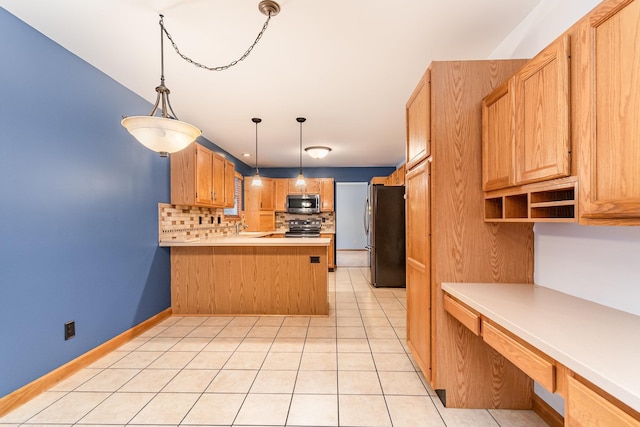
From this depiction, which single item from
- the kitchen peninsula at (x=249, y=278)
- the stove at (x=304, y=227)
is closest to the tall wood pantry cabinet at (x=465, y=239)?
the kitchen peninsula at (x=249, y=278)

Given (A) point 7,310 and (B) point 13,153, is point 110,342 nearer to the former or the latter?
(A) point 7,310

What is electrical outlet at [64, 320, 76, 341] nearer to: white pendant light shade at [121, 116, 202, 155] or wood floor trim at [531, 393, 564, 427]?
white pendant light shade at [121, 116, 202, 155]

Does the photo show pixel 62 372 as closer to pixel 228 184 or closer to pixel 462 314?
pixel 462 314

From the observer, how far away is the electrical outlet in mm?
2100

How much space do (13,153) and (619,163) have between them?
306 centimetres

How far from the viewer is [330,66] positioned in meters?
2.39

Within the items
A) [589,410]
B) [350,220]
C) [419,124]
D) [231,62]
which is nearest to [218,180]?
[231,62]

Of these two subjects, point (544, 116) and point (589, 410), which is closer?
point (589, 410)

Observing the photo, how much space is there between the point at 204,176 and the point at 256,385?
265cm

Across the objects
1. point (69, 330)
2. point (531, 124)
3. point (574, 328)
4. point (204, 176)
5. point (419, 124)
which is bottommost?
point (69, 330)

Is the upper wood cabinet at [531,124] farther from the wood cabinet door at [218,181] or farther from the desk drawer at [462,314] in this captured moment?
the wood cabinet door at [218,181]

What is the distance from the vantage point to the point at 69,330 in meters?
2.12

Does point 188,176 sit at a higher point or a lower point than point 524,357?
higher

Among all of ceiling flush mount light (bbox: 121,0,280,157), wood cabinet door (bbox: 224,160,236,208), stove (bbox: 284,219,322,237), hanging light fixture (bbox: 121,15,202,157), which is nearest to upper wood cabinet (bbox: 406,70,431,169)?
ceiling flush mount light (bbox: 121,0,280,157)
